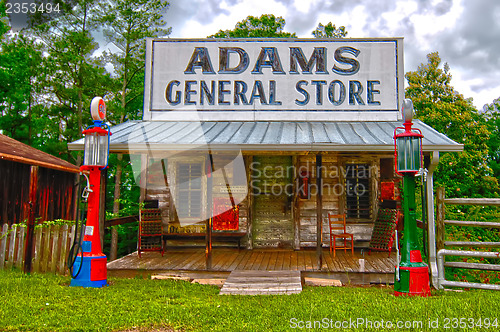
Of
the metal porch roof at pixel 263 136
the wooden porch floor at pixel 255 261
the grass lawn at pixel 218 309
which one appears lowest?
Answer: the grass lawn at pixel 218 309

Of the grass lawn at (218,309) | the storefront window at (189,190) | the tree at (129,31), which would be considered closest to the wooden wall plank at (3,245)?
the grass lawn at (218,309)

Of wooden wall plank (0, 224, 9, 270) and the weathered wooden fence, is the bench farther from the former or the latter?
wooden wall plank (0, 224, 9, 270)

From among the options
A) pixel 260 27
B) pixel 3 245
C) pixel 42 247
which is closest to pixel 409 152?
pixel 42 247

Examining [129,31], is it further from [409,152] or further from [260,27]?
[409,152]

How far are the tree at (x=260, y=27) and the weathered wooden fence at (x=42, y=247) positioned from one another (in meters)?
16.4

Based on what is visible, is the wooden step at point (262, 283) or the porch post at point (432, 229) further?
the porch post at point (432, 229)

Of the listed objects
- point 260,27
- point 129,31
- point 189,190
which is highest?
point 260,27

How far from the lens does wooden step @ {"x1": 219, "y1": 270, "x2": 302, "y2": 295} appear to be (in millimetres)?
5461

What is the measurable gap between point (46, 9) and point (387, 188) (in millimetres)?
16354

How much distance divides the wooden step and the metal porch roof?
6.59 ft

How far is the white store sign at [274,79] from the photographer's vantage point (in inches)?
327

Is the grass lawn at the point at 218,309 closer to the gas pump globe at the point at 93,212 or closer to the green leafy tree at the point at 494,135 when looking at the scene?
the gas pump globe at the point at 93,212

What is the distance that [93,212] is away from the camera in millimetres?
5699

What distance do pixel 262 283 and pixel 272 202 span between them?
388cm
